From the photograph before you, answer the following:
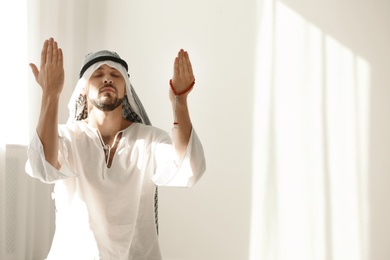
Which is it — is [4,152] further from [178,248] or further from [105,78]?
[178,248]

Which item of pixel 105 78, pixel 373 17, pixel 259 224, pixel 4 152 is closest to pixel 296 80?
pixel 373 17

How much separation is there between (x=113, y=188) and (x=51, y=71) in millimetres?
551

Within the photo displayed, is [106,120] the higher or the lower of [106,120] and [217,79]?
the lower

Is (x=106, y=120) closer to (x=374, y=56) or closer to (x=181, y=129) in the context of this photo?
(x=181, y=129)

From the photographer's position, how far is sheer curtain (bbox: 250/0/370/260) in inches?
Answer: 142

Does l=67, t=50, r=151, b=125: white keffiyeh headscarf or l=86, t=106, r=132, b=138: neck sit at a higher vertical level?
l=67, t=50, r=151, b=125: white keffiyeh headscarf

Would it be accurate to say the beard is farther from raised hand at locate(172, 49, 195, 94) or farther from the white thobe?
raised hand at locate(172, 49, 195, 94)

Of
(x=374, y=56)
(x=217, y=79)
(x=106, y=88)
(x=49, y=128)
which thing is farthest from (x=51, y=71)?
(x=374, y=56)

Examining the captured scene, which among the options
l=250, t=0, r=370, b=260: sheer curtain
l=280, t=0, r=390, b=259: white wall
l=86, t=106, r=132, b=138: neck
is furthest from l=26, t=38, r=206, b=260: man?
l=280, t=0, r=390, b=259: white wall

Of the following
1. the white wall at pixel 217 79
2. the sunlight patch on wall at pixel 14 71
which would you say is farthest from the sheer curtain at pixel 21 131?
the white wall at pixel 217 79

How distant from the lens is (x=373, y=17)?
369cm

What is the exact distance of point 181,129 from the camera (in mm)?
2025

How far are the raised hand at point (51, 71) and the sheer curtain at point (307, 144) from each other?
2022mm

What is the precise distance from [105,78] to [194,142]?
56 centimetres
